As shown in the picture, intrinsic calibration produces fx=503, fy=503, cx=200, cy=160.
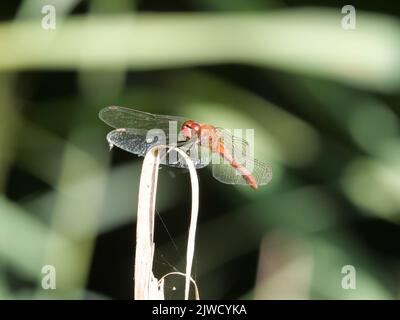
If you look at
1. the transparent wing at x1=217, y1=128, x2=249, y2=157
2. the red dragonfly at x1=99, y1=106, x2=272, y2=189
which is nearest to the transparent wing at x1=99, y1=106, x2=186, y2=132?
the red dragonfly at x1=99, y1=106, x2=272, y2=189

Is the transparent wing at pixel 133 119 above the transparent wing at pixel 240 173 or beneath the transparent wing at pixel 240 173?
above

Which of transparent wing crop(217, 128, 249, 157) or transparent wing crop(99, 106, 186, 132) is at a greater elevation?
transparent wing crop(99, 106, 186, 132)

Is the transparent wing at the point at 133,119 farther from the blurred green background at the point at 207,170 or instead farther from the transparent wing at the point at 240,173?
the transparent wing at the point at 240,173

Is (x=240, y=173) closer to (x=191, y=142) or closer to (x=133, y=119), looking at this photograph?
(x=191, y=142)

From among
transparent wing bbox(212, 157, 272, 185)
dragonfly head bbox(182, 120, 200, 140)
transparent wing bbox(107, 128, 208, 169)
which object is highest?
dragonfly head bbox(182, 120, 200, 140)

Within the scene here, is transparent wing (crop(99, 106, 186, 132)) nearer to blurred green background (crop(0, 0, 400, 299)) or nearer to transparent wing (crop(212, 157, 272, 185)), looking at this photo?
blurred green background (crop(0, 0, 400, 299))

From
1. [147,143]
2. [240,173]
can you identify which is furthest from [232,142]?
[147,143]

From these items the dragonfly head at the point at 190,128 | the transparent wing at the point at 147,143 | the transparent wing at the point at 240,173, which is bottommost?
the transparent wing at the point at 240,173

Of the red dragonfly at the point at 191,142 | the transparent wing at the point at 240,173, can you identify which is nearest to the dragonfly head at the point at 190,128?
the red dragonfly at the point at 191,142
